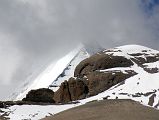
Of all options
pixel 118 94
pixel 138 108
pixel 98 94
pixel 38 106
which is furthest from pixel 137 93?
pixel 138 108

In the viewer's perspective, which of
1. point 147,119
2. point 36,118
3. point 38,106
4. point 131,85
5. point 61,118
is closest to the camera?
point 147,119

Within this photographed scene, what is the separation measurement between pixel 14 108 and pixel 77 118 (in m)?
78.3

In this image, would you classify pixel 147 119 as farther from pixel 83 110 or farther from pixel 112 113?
pixel 83 110

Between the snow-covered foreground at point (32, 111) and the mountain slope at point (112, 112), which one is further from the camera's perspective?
the snow-covered foreground at point (32, 111)

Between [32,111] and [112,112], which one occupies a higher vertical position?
[32,111]

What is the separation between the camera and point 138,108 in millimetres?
104312

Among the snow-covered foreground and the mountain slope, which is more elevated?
the snow-covered foreground

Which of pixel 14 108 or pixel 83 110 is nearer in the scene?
pixel 83 110

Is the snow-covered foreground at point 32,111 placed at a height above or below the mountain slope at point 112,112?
above

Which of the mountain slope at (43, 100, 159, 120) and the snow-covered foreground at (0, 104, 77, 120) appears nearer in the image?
the mountain slope at (43, 100, 159, 120)

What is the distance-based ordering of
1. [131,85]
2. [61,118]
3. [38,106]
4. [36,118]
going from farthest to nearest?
[131,85]
[38,106]
[36,118]
[61,118]

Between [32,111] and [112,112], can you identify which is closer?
[112,112]

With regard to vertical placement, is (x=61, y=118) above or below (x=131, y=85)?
below

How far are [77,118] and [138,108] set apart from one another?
42.7 feet
